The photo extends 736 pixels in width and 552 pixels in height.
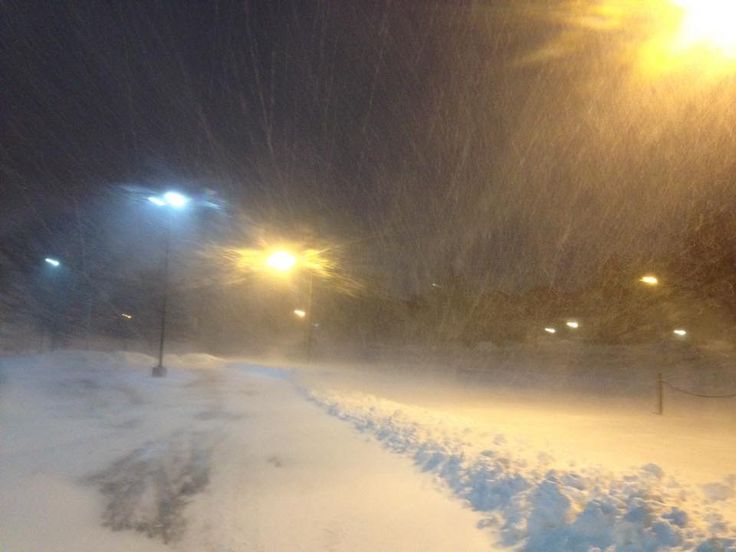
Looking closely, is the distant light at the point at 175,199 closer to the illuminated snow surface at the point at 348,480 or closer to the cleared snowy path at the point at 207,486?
the illuminated snow surface at the point at 348,480

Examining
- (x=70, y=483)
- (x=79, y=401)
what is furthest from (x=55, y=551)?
(x=79, y=401)

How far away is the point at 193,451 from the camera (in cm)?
1014

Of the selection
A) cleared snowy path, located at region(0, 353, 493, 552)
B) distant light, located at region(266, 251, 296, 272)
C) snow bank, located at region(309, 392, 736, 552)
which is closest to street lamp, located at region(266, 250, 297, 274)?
distant light, located at region(266, 251, 296, 272)

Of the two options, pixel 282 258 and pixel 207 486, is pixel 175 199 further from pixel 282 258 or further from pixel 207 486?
pixel 207 486

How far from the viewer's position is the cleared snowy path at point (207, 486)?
620cm

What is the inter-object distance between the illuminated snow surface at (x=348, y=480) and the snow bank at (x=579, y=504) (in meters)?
0.02

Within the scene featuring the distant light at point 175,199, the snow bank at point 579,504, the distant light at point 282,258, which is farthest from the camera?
the distant light at point 282,258

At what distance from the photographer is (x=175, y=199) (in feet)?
73.5

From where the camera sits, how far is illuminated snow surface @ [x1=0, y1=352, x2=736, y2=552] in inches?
233

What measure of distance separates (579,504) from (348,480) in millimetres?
3203

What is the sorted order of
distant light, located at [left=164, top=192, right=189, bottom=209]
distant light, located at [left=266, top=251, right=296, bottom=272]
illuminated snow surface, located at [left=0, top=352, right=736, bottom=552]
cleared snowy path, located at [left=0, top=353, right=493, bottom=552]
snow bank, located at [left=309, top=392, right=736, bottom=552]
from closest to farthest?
snow bank, located at [left=309, top=392, right=736, bottom=552] → illuminated snow surface, located at [left=0, top=352, right=736, bottom=552] → cleared snowy path, located at [left=0, top=353, right=493, bottom=552] → distant light, located at [left=164, top=192, right=189, bottom=209] → distant light, located at [left=266, top=251, right=296, bottom=272]

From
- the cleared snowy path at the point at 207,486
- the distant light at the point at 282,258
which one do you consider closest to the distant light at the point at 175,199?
the cleared snowy path at the point at 207,486

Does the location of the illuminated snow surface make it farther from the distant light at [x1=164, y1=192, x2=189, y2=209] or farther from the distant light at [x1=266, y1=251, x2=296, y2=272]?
the distant light at [x1=266, y1=251, x2=296, y2=272]

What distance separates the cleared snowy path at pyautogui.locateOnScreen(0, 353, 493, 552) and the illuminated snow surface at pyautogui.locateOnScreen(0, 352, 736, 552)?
1.2 inches
